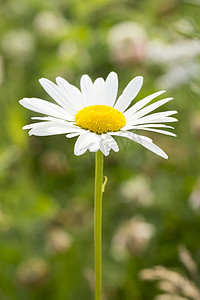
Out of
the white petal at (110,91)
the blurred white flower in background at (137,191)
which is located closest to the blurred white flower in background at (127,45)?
the blurred white flower in background at (137,191)

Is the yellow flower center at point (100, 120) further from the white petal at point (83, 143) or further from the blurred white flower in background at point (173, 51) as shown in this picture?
the blurred white flower in background at point (173, 51)

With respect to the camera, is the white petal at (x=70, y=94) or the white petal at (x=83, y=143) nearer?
the white petal at (x=83, y=143)

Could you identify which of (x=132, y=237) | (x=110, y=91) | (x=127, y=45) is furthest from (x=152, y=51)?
(x=110, y=91)

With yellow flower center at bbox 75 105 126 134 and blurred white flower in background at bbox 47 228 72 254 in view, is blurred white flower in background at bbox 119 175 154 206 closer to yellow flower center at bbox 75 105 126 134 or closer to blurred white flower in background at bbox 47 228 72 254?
blurred white flower in background at bbox 47 228 72 254

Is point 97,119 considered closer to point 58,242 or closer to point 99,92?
point 99,92

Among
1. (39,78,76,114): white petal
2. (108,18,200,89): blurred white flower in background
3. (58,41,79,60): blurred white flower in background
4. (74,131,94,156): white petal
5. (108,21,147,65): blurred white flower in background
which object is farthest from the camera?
(58,41,79,60): blurred white flower in background

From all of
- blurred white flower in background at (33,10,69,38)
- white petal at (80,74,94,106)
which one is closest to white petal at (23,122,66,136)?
white petal at (80,74,94,106)

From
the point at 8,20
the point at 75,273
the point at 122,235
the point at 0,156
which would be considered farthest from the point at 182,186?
the point at 8,20

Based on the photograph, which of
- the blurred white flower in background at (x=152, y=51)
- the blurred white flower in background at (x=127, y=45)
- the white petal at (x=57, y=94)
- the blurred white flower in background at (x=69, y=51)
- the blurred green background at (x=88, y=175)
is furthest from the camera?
the blurred white flower in background at (x=69, y=51)
